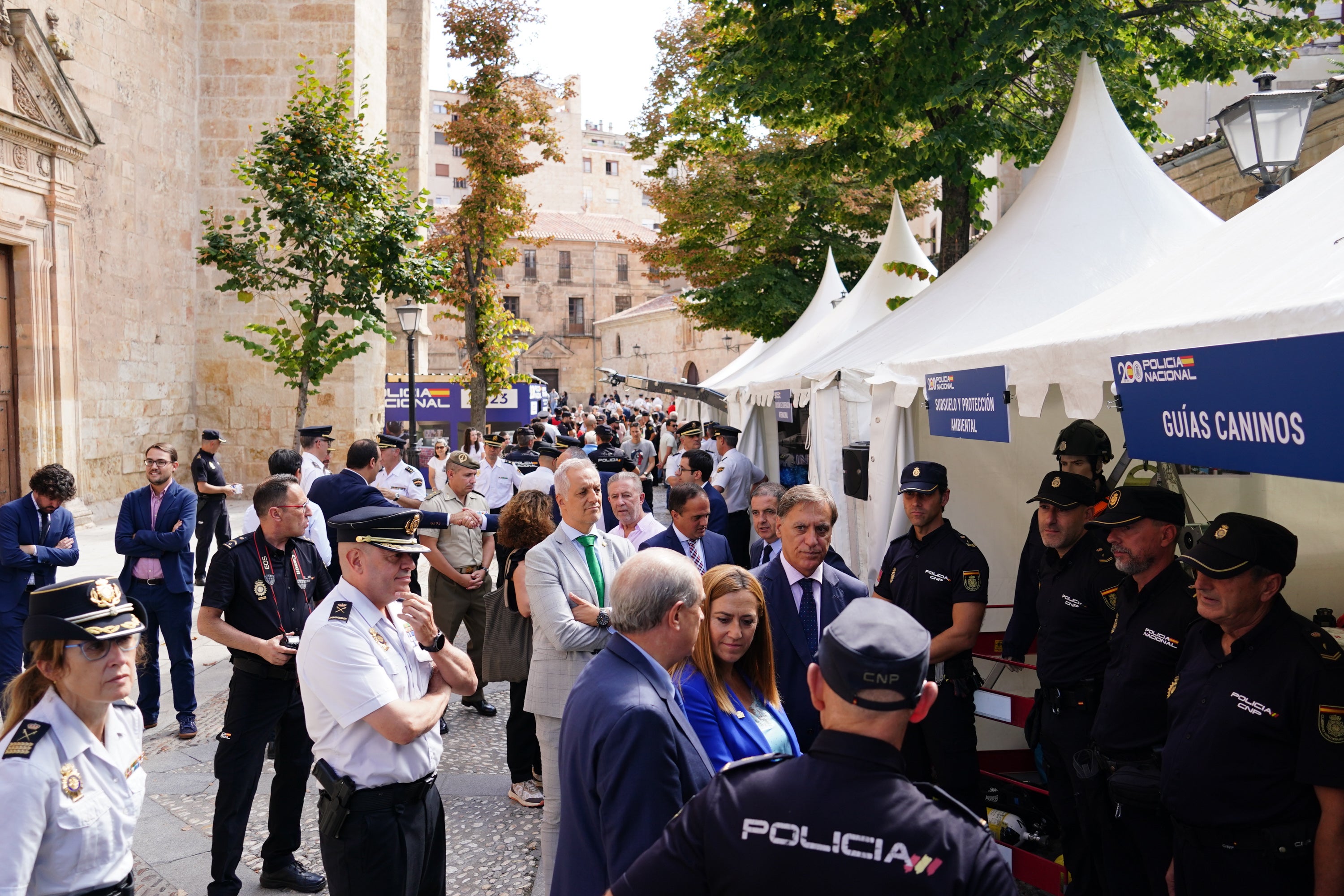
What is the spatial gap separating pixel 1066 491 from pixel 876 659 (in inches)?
109

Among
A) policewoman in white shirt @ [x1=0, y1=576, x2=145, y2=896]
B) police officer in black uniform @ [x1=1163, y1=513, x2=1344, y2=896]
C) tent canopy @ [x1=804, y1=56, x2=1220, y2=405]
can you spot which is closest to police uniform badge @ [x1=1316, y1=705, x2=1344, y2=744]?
police officer in black uniform @ [x1=1163, y1=513, x2=1344, y2=896]

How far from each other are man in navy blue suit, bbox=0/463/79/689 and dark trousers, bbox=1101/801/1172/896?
18.9ft

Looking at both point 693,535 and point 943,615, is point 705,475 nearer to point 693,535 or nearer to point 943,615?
point 693,535

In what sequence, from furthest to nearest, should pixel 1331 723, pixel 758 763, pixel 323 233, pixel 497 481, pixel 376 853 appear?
1. pixel 323 233
2. pixel 497 481
3. pixel 376 853
4. pixel 1331 723
5. pixel 758 763

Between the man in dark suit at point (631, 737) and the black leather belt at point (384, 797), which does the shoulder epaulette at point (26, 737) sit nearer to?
the black leather belt at point (384, 797)

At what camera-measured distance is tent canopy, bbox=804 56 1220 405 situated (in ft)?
19.6

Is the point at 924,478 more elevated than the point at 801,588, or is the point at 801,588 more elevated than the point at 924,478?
the point at 924,478

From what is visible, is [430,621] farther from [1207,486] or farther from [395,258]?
[395,258]

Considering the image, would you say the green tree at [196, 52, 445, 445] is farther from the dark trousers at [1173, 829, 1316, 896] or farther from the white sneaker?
the dark trousers at [1173, 829, 1316, 896]

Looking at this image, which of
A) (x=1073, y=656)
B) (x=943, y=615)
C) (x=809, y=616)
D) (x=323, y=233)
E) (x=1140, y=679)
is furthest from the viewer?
(x=323, y=233)

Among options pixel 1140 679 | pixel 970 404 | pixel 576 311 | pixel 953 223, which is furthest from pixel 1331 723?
pixel 576 311

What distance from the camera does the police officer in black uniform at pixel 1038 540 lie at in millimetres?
4508

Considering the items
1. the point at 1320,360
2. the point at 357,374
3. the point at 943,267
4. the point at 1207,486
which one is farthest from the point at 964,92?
the point at 357,374

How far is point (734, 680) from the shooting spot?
282 centimetres
